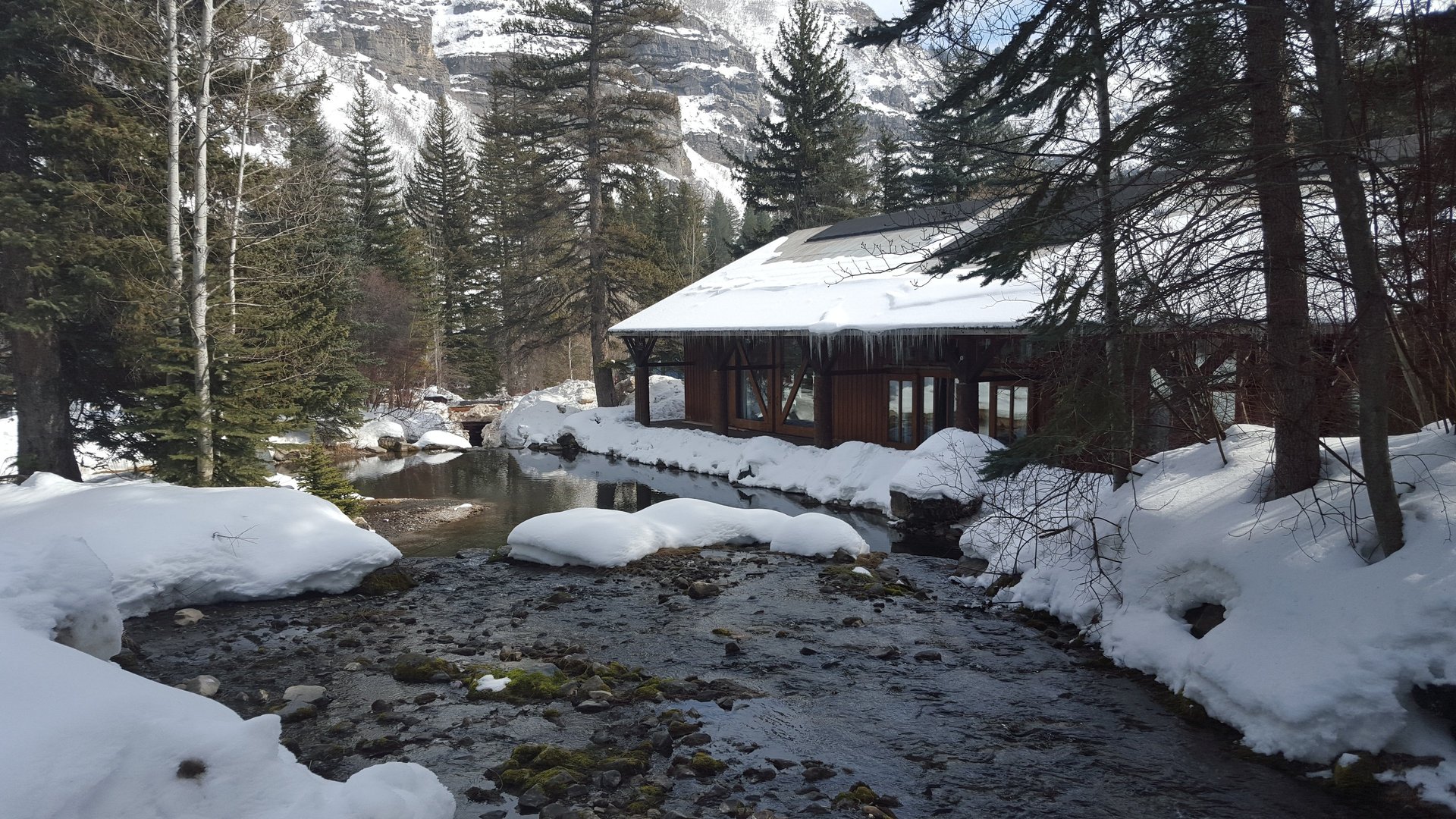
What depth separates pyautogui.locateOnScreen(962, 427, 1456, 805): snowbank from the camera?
4586 mm

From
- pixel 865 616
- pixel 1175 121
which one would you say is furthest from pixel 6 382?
pixel 1175 121

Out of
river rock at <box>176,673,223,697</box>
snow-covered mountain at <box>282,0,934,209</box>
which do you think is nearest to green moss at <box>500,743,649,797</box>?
river rock at <box>176,673,223,697</box>

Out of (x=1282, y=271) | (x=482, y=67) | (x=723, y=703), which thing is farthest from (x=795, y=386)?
(x=482, y=67)

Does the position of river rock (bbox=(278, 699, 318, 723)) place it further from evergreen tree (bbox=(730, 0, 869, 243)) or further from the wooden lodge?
evergreen tree (bbox=(730, 0, 869, 243))

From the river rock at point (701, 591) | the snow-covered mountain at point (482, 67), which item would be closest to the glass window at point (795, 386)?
the river rock at point (701, 591)

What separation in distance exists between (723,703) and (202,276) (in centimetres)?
848

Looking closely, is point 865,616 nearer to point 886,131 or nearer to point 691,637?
point 691,637

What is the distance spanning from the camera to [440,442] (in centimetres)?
2380

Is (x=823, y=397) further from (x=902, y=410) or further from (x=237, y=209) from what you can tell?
(x=237, y=209)

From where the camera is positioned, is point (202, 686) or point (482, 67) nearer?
point (202, 686)

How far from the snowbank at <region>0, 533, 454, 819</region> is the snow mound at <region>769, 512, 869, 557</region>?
669 cm

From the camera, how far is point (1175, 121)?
5242 millimetres

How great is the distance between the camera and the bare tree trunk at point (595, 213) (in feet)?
80.6

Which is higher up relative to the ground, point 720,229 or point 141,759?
point 720,229
